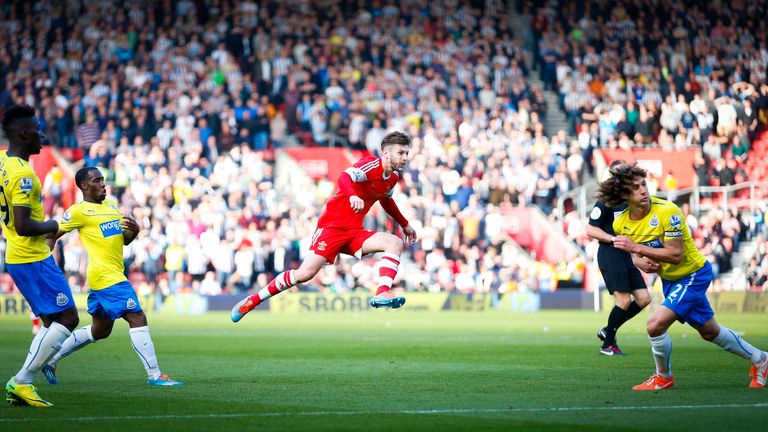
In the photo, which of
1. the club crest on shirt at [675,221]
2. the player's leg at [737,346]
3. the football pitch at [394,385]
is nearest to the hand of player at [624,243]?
the club crest on shirt at [675,221]

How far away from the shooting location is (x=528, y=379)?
12.4 m

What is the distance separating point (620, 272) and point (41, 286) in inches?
311

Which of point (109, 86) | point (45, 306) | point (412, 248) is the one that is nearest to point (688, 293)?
point (45, 306)

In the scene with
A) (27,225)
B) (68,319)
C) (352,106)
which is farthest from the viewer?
(352,106)

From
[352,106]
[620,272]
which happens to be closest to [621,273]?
[620,272]

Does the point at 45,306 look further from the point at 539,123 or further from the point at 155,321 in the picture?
the point at 539,123

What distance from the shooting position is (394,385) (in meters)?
11.9

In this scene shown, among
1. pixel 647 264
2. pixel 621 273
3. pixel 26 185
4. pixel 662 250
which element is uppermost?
pixel 26 185

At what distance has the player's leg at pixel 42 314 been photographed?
33.4 feet

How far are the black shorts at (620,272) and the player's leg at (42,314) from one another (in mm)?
7459

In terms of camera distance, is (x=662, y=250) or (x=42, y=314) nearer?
(x=42, y=314)

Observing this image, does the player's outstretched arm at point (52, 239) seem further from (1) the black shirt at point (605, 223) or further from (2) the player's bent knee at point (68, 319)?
(1) the black shirt at point (605, 223)

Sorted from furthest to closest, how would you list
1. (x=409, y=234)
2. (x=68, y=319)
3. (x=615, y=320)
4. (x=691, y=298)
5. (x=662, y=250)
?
(x=615, y=320) < (x=409, y=234) < (x=691, y=298) < (x=662, y=250) < (x=68, y=319)

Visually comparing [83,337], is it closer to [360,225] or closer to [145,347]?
[145,347]
